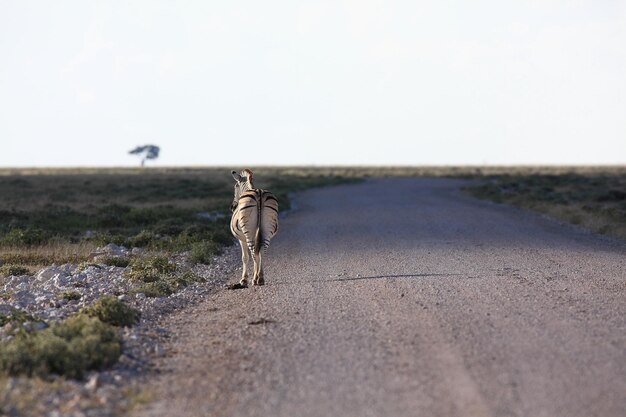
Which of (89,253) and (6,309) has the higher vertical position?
(6,309)

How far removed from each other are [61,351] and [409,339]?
3934 millimetres

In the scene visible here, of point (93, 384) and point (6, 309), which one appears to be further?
point (6, 309)

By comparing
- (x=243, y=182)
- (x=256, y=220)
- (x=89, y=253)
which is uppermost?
(x=243, y=182)

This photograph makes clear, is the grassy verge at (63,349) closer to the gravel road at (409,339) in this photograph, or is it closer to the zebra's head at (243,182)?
the gravel road at (409,339)

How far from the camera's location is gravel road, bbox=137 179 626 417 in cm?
747

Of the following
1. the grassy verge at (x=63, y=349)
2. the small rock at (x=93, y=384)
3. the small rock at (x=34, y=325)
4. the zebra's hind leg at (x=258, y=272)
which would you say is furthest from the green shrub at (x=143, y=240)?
the small rock at (x=93, y=384)

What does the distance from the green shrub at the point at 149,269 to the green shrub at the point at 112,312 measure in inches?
157

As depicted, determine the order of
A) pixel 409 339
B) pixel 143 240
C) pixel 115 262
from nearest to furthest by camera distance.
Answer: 1. pixel 409 339
2. pixel 115 262
3. pixel 143 240

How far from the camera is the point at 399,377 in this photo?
8211mm

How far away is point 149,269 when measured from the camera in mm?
16625

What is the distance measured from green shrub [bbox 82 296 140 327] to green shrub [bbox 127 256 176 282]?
398cm

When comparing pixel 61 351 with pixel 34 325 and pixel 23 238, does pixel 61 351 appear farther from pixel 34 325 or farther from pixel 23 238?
pixel 23 238

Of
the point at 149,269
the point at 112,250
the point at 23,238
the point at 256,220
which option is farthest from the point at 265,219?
the point at 23,238

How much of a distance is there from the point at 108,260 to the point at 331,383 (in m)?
11.0
